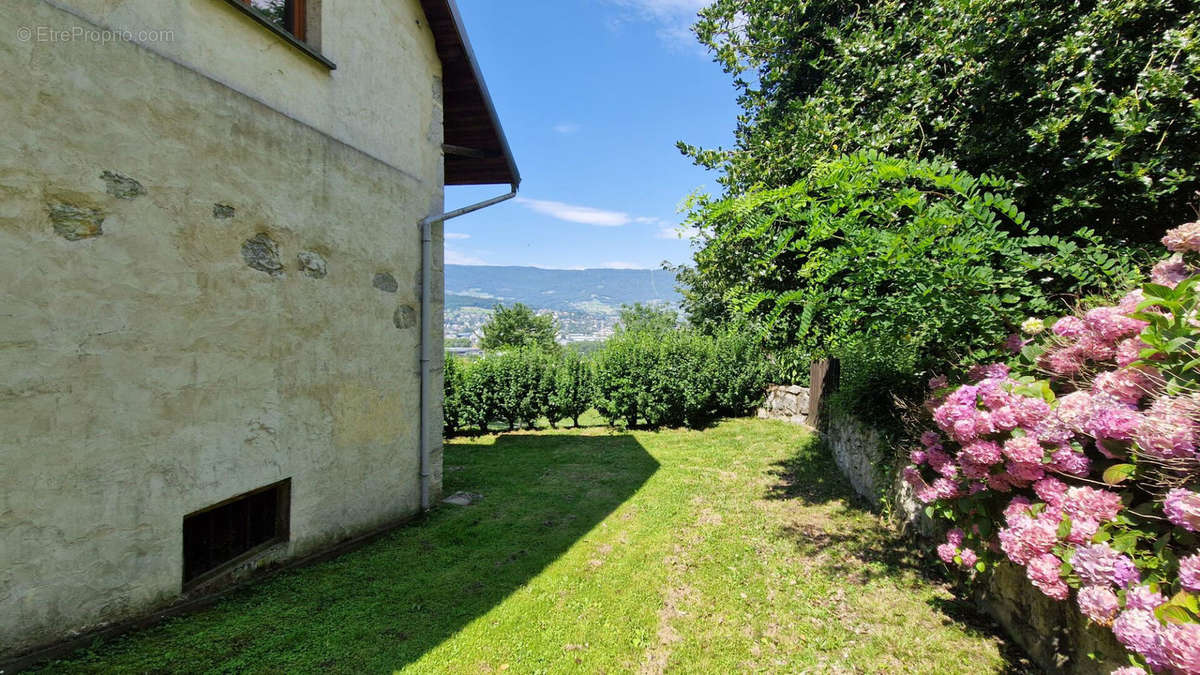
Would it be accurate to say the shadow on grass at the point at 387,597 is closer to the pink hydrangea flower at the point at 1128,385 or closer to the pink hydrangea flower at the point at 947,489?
the pink hydrangea flower at the point at 947,489

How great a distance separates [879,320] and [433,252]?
4.90 meters

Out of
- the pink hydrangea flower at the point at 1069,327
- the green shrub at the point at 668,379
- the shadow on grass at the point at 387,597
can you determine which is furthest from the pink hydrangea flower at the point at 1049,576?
the green shrub at the point at 668,379

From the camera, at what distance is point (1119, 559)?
2043 mm

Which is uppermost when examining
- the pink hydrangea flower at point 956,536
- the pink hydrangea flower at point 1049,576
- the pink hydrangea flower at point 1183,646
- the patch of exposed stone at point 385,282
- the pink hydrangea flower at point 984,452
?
the patch of exposed stone at point 385,282

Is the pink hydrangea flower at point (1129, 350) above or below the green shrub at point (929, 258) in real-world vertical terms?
below

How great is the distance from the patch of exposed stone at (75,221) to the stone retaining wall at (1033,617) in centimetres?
582

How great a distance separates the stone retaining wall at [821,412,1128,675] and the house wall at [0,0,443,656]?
17.5ft

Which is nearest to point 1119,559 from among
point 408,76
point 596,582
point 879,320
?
point 879,320

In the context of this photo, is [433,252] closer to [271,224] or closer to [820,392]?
[271,224]

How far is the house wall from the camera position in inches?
97.9

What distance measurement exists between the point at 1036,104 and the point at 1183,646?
4.44 m

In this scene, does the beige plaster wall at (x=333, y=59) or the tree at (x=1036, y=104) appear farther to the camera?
the tree at (x=1036, y=104)

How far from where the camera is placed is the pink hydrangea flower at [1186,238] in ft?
8.29

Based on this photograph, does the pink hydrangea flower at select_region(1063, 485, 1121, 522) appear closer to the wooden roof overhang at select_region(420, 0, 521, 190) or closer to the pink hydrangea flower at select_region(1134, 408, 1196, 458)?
the pink hydrangea flower at select_region(1134, 408, 1196, 458)
